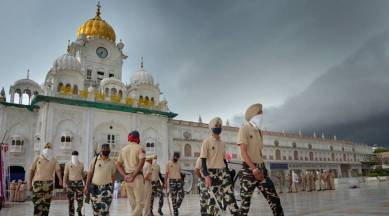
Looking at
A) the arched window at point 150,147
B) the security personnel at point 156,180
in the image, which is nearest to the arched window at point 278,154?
the arched window at point 150,147

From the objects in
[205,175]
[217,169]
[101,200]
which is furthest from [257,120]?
[101,200]

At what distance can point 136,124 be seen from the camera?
88.7ft

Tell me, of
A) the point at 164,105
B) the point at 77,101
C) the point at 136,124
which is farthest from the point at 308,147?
the point at 77,101

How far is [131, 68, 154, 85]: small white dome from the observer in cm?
3069

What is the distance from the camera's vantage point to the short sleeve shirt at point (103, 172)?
18.3 feet

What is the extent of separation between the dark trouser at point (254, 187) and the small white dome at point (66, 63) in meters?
24.8

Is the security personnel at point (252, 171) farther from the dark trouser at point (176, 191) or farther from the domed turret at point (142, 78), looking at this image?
the domed turret at point (142, 78)

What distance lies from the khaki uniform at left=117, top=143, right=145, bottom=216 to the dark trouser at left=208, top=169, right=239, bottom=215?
1215 mm

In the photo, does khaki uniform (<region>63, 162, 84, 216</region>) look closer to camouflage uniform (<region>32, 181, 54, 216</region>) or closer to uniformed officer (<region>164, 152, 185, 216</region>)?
camouflage uniform (<region>32, 181, 54, 216</region>)

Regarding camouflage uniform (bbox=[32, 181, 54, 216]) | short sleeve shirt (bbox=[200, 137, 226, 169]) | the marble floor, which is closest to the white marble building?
the marble floor

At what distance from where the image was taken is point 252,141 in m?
4.52

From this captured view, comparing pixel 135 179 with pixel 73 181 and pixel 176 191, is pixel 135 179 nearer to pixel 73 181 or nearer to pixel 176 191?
pixel 176 191

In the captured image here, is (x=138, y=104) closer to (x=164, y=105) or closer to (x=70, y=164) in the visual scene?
(x=164, y=105)

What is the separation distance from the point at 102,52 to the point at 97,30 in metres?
2.51
